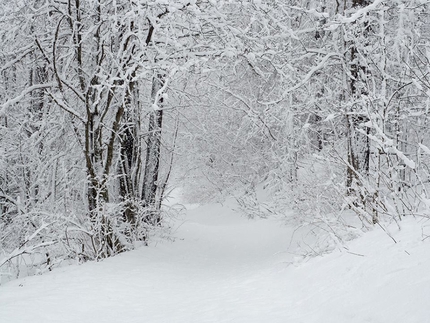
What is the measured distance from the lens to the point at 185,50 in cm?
704

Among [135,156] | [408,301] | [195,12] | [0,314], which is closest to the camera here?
[408,301]

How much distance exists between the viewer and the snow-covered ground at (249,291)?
2.62m

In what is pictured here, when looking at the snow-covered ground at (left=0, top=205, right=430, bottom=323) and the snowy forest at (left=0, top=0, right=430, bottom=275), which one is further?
the snowy forest at (left=0, top=0, right=430, bottom=275)

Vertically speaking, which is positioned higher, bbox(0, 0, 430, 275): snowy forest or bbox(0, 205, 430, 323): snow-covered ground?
bbox(0, 0, 430, 275): snowy forest

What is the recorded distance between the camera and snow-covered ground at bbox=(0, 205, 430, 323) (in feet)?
8.59

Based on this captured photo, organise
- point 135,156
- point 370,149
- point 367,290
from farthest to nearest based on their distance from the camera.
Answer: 1. point 135,156
2. point 370,149
3. point 367,290

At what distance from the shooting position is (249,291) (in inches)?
172

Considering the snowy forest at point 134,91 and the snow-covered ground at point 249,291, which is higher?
the snowy forest at point 134,91

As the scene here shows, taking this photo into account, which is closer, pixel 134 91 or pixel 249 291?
pixel 249 291

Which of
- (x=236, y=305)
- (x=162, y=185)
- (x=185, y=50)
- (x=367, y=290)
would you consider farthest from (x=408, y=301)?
(x=162, y=185)

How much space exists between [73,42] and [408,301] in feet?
22.9

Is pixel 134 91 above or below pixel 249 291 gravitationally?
above

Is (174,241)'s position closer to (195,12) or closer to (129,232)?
(129,232)

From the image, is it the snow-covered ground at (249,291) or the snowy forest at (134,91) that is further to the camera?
the snowy forest at (134,91)
